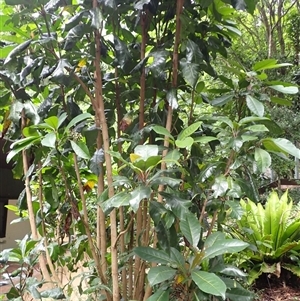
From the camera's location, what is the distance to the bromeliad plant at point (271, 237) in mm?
2412

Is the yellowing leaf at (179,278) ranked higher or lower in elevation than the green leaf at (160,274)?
lower

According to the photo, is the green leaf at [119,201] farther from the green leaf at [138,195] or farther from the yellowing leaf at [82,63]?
the yellowing leaf at [82,63]

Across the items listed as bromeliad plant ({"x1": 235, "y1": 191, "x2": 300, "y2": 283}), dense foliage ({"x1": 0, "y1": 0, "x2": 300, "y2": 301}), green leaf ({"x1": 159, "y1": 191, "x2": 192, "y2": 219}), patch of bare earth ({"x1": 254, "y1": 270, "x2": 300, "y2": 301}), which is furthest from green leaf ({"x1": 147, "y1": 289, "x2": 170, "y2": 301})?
patch of bare earth ({"x1": 254, "y1": 270, "x2": 300, "y2": 301})

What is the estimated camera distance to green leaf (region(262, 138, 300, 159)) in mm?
1062

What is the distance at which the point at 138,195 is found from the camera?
0.93m

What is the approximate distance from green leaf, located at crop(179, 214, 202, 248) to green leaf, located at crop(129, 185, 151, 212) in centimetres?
22

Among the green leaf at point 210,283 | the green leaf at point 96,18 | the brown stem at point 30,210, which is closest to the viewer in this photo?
the green leaf at point 210,283

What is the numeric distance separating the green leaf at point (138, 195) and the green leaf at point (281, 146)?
484 millimetres

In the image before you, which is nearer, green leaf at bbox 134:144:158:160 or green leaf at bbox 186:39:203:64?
green leaf at bbox 134:144:158:160

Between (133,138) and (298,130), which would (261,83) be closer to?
(133,138)

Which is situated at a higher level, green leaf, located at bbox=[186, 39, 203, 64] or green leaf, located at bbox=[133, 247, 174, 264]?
green leaf, located at bbox=[186, 39, 203, 64]

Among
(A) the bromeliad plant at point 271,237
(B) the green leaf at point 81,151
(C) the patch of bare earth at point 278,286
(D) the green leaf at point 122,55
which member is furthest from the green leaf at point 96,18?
(C) the patch of bare earth at point 278,286

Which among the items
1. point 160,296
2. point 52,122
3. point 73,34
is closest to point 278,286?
point 160,296

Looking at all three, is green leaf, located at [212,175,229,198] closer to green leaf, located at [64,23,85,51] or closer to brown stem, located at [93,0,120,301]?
brown stem, located at [93,0,120,301]
